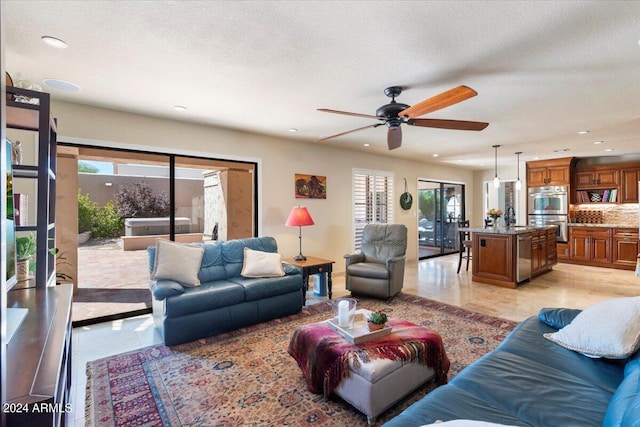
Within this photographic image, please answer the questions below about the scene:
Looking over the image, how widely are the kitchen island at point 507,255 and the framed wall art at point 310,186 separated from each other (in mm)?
2800

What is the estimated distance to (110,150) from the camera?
12.2 feet

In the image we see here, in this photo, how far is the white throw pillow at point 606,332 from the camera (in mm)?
1653

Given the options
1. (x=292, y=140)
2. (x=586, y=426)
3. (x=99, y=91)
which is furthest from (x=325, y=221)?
(x=586, y=426)

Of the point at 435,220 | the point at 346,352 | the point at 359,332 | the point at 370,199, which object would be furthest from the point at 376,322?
the point at 435,220

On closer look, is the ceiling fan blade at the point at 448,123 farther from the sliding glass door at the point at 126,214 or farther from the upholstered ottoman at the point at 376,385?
the sliding glass door at the point at 126,214

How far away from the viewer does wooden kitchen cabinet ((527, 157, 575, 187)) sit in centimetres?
705

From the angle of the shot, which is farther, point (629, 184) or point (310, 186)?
point (629, 184)

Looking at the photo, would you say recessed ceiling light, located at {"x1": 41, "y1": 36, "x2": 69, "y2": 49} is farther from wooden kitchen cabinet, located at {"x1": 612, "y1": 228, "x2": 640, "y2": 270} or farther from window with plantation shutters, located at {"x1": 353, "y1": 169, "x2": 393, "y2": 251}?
wooden kitchen cabinet, located at {"x1": 612, "y1": 228, "x2": 640, "y2": 270}

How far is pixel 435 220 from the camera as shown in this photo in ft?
27.4

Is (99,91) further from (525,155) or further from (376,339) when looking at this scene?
(525,155)

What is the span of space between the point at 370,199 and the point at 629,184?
17.8 feet

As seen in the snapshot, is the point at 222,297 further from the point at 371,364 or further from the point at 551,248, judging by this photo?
the point at 551,248

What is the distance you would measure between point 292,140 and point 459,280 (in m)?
3.82

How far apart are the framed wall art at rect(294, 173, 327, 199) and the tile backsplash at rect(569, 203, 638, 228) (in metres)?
5.95
